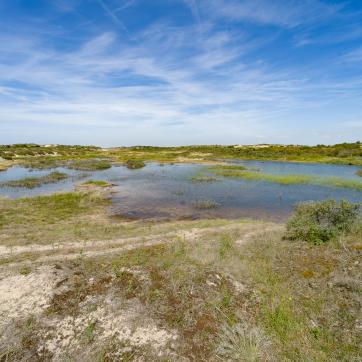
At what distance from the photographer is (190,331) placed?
312 inches

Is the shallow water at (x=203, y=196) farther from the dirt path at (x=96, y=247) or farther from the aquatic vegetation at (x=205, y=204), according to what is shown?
the dirt path at (x=96, y=247)

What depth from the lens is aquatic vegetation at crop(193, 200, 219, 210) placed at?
27281 millimetres

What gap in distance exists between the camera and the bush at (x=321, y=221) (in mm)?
14125

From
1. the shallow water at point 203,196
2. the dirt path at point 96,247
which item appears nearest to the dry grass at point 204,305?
the dirt path at point 96,247

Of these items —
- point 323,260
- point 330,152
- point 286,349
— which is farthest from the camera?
point 330,152

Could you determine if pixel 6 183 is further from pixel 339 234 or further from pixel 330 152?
pixel 330 152

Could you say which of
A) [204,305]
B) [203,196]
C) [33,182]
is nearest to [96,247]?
[204,305]

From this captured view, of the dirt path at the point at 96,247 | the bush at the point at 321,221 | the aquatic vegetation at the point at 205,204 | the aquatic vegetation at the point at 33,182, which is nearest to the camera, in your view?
the dirt path at the point at 96,247

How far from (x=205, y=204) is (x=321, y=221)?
1340 centimetres

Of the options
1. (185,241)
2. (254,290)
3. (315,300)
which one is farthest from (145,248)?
(315,300)

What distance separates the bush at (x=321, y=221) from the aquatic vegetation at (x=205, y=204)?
11.4m

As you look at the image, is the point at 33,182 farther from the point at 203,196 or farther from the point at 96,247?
the point at 96,247

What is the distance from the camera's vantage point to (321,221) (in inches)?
619

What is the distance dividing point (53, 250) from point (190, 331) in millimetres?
9548
